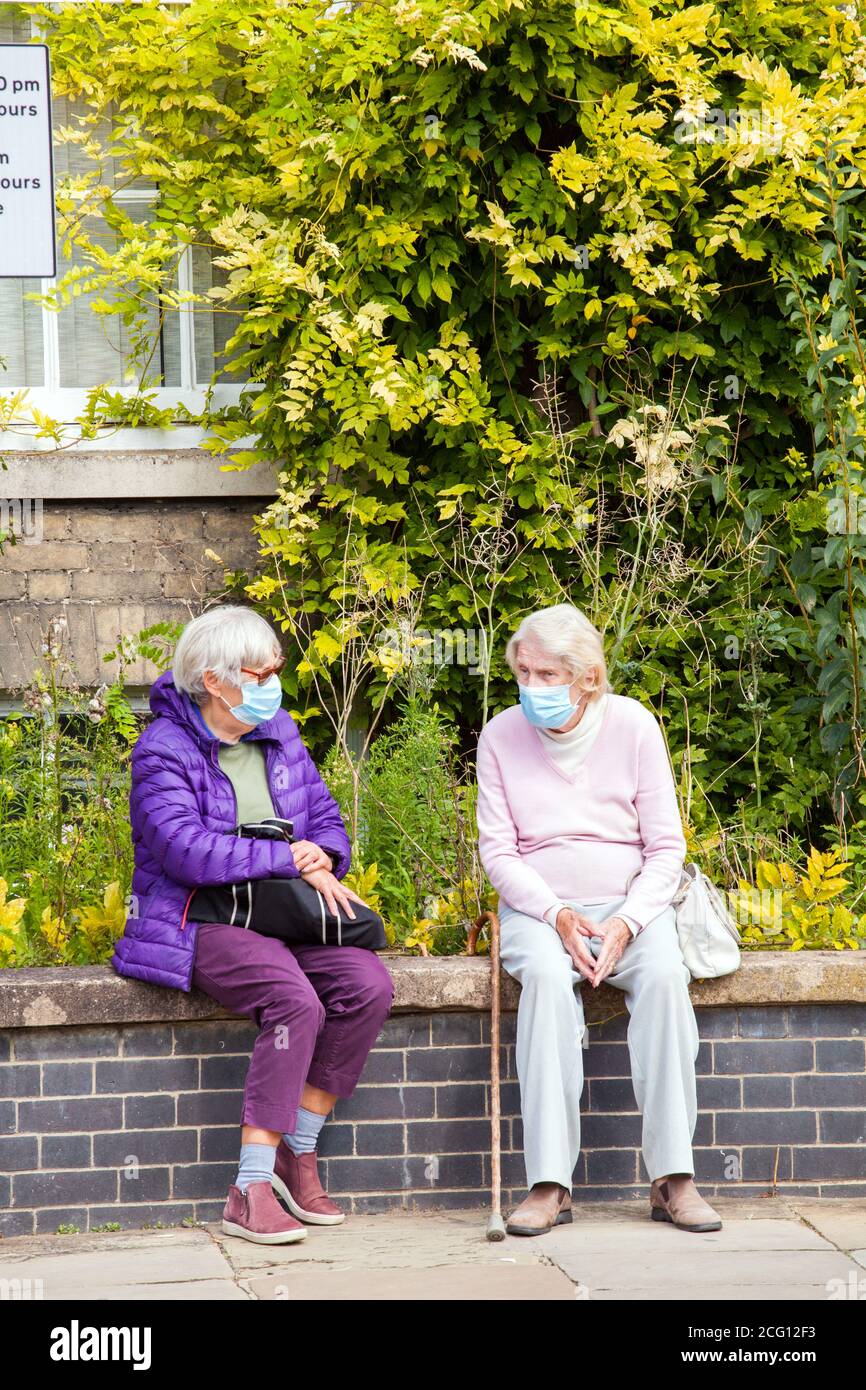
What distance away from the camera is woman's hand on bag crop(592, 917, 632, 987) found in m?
3.95

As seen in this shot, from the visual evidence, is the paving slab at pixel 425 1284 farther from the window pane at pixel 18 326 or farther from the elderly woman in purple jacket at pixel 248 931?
the window pane at pixel 18 326

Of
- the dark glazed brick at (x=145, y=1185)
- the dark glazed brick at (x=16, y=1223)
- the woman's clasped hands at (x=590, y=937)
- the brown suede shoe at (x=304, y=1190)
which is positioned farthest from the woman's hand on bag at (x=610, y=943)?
the dark glazed brick at (x=16, y=1223)

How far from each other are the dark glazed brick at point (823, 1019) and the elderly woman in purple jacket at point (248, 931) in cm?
114

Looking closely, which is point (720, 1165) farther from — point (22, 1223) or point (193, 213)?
point (193, 213)

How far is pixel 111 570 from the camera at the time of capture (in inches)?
254

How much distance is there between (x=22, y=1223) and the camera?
4020 mm

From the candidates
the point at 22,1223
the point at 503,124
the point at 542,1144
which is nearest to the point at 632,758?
the point at 542,1144

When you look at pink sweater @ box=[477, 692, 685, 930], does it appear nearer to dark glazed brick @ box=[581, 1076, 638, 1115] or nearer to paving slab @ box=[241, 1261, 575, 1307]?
dark glazed brick @ box=[581, 1076, 638, 1115]

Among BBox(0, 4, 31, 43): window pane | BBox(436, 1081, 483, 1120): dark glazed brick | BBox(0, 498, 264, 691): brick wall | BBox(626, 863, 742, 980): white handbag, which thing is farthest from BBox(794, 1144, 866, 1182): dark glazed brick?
BBox(0, 4, 31, 43): window pane

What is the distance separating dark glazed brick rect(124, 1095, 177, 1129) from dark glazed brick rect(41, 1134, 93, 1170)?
138mm

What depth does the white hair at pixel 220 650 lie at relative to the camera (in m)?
4.07

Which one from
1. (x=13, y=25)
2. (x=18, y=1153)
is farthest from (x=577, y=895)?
(x=13, y=25)

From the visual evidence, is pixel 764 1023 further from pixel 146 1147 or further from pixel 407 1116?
pixel 146 1147

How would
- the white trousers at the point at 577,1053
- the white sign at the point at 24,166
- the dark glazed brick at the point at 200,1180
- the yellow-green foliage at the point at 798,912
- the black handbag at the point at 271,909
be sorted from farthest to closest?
the yellow-green foliage at the point at 798,912, the dark glazed brick at the point at 200,1180, the black handbag at the point at 271,909, the white trousers at the point at 577,1053, the white sign at the point at 24,166
